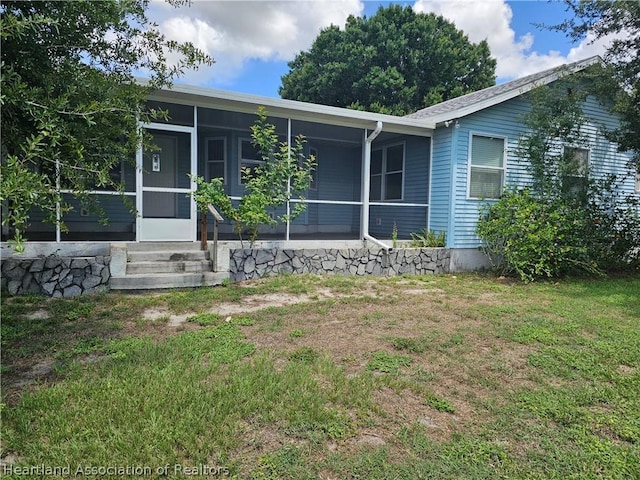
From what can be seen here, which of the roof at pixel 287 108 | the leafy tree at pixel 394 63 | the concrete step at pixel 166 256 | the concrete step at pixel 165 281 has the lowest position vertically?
the concrete step at pixel 165 281

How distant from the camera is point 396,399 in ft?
9.84

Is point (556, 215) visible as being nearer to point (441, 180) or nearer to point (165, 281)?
point (441, 180)

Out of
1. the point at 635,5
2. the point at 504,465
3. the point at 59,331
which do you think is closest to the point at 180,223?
the point at 59,331

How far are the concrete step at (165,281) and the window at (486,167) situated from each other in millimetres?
5926

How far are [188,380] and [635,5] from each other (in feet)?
33.7

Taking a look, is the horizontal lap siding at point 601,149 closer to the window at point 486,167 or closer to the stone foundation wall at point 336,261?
the window at point 486,167

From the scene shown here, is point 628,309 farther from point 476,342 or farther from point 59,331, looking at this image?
point 59,331

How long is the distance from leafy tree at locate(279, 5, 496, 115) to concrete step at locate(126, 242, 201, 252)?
57.8ft

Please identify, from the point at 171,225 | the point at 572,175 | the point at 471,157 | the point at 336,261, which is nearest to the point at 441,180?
the point at 471,157

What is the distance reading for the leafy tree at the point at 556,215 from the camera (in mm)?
7953

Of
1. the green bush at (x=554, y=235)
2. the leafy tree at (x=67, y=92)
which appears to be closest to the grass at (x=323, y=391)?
the leafy tree at (x=67, y=92)

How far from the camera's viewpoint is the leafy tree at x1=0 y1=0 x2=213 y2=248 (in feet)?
7.86

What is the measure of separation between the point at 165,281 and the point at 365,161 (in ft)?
15.0

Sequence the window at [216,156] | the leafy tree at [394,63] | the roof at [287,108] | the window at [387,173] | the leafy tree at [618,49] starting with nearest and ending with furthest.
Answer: the roof at [287,108] < the leafy tree at [618,49] < the window at [216,156] < the window at [387,173] < the leafy tree at [394,63]
